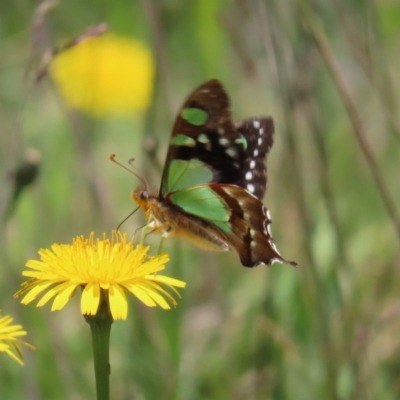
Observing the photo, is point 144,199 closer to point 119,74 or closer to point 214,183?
point 214,183

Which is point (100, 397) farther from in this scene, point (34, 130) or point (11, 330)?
point (34, 130)

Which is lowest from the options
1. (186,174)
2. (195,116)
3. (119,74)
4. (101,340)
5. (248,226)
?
(101,340)

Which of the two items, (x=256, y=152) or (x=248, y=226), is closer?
(x=248, y=226)

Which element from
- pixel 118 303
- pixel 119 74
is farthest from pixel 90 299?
pixel 119 74

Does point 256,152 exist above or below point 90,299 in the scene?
above

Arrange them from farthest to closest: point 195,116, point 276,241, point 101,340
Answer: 1. point 276,241
2. point 195,116
3. point 101,340

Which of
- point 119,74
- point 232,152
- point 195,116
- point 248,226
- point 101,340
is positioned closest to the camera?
point 101,340

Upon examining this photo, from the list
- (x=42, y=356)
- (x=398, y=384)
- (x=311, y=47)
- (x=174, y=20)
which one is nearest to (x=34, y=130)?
(x=174, y=20)
